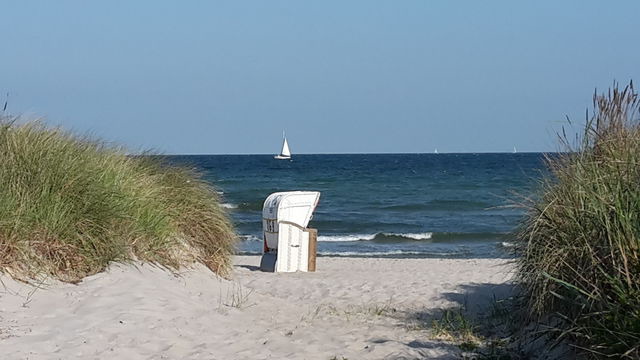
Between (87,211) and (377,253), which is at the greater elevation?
(87,211)

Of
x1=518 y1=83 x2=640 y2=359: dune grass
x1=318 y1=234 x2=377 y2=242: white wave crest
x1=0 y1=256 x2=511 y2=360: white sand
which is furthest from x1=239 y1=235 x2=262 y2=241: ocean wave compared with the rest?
x1=518 y1=83 x2=640 y2=359: dune grass

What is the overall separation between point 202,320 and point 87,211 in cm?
176

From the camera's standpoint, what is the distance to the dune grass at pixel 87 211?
296 inches

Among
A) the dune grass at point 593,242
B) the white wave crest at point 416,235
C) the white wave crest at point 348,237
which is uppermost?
the dune grass at point 593,242

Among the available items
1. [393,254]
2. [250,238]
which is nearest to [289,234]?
[393,254]

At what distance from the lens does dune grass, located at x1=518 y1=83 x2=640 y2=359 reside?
16.2 feet

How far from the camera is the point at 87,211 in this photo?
26.5 feet

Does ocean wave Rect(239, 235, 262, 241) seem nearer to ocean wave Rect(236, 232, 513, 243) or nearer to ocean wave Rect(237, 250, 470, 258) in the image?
ocean wave Rect(236, 232, 513, 243)

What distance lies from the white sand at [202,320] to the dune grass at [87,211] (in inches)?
10.5

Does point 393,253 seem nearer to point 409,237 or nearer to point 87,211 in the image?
point 409,237

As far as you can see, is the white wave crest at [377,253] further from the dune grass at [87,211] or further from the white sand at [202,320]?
the dune grass at [87,211]

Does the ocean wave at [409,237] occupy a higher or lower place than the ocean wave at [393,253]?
higher

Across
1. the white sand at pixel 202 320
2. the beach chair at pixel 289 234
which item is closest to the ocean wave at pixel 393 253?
the beach chair at pixel 289 234

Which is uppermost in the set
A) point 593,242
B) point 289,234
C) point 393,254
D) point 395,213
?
point 593,242
